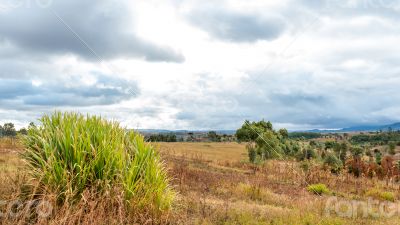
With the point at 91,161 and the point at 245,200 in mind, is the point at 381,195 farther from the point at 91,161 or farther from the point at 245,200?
the point at 91,161

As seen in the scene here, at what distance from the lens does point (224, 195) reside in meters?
14.7

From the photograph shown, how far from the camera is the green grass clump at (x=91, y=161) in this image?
8.11 meters

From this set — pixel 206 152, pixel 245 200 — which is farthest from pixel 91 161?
pixel 206 152

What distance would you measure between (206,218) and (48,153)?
394 centimetres

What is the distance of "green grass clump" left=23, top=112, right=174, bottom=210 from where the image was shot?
811 cm

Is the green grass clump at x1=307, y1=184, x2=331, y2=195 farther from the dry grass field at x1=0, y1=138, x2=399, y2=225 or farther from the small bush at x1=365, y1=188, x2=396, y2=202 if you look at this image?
the small bush at x1=365, y1=188, x2=396, y2=202

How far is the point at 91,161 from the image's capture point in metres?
8.24

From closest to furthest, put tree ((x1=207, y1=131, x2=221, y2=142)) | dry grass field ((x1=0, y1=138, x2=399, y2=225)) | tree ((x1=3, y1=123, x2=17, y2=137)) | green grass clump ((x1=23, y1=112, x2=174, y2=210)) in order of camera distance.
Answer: green grass clump ((x1=23, y1=112, x2=174, y2=210)) → dry grass field ((x1=0, y1=138, x2=399, y2=225)) → tree ((x1=3, y1=123, x2=17, y2=137)) → tree ((x1=207, y1=131, x2=221, y2=142))

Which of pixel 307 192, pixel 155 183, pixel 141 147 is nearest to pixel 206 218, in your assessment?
pixel 155 183

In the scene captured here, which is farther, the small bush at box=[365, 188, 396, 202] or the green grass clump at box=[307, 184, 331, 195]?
the small bush at box=[365, 188, 396, 202]

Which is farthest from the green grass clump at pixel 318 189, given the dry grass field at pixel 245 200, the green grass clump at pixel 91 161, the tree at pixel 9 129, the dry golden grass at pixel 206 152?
the tree at pixel 9 129

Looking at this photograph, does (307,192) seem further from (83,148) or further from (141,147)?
(83,148)

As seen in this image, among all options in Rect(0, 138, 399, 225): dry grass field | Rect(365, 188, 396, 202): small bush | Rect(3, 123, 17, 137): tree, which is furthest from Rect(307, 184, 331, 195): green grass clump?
Rect(3, 123, 17, 137): tree

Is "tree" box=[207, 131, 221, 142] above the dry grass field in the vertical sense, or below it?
above
